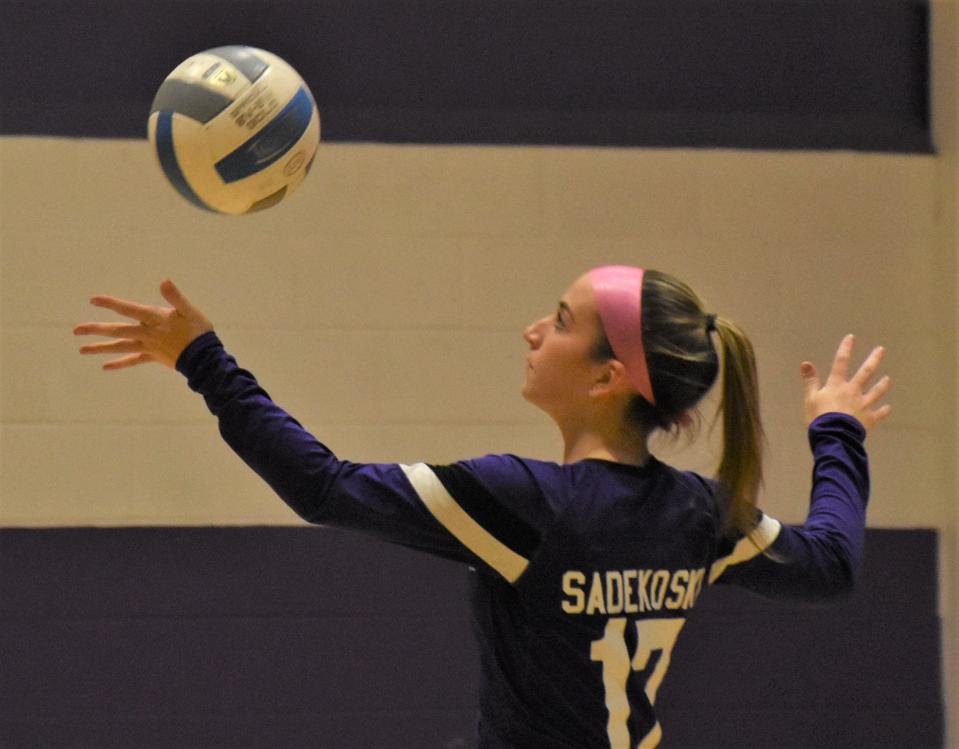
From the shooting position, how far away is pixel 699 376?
2.06 m

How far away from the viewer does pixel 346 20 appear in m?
4.10

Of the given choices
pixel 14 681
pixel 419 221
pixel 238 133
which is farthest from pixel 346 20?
pixel 14 681

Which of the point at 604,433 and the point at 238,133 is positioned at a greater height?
the point at 238,133

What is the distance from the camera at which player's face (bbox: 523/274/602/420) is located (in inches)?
82.4

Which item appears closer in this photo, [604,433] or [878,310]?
[604,433]

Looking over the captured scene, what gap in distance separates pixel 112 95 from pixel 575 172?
143 cm

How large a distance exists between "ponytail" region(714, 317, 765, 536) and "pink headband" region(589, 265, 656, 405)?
0.13 m

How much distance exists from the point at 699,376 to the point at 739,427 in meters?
0.12

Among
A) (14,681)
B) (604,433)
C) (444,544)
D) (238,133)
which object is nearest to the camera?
(444,544)

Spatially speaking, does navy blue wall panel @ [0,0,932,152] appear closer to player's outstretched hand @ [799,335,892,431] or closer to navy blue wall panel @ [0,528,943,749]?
navy blue wall panel @ [0,528,943,749]

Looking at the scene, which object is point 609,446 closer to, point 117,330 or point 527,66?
point 117,330

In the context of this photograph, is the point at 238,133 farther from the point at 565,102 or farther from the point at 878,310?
the point at 878,310

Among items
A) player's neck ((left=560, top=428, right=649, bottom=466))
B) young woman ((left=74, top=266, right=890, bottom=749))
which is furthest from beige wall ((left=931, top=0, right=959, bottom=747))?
player's neck ((left=560, top=428, right=649, bottom=466))

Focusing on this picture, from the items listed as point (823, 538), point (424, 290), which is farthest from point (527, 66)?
point (823, 538)
